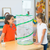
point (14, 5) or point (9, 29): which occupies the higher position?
point (14, 5)

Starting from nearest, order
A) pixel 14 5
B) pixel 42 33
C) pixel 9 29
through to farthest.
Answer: pixel 42 33, pixel 9 29, pixel 14 5

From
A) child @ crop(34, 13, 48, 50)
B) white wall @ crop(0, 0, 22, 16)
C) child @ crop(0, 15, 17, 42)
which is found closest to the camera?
child @ crop(34, 13, 48, 50)

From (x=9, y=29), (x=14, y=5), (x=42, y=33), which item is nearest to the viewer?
(x=42, y=33)

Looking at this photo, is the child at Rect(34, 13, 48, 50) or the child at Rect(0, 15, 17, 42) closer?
the child at Rect(34, 13, 48, 50)

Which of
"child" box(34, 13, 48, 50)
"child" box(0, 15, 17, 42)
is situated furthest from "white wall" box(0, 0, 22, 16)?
"child" box(34, 13, 48, 50)

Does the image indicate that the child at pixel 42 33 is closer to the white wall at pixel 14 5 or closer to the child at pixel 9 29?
the child at pixel 9 29

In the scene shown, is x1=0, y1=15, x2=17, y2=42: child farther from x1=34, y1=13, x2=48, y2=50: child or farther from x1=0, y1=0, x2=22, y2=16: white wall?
x1=0, y1=0, x2=22, y2=16: white wall

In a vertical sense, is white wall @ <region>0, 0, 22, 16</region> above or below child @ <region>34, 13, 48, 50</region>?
above

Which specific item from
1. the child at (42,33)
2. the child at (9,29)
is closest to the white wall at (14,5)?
the child at (9,29)

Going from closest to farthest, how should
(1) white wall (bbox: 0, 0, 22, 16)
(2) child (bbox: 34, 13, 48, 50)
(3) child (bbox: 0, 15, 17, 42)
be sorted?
(2) child (bbox: 34, 13, 48, 50), (3) child (bbox: 0, 15, 17, 42), (1) white wall (bbox: 0, 0, 22, 16)

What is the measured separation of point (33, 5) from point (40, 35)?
9.36 ft

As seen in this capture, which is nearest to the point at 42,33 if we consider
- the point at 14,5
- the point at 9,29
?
the point at 9,29

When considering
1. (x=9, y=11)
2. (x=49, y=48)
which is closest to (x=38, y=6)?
(x=9, y=11)

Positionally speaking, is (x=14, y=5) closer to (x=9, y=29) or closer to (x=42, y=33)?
(x=9, y=29)
